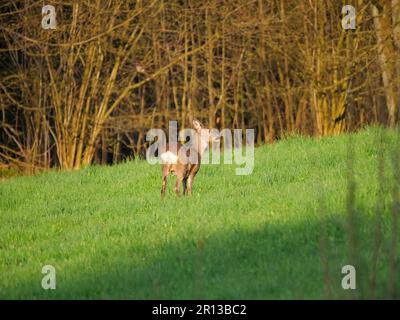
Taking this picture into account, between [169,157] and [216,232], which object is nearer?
[216,232]

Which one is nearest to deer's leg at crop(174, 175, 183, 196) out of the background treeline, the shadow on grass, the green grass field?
the green grass field

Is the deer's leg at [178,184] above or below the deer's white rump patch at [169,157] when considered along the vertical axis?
below

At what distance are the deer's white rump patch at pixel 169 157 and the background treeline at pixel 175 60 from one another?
20.8 feet

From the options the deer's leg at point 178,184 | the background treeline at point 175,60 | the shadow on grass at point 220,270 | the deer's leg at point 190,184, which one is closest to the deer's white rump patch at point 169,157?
the deer's leg at point 178,184

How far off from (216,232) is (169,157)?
9.47ft

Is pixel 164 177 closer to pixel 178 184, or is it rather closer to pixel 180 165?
pixel 178 184

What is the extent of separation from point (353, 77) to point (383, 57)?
4.96ft

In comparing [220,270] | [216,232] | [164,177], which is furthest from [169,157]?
[220,270]

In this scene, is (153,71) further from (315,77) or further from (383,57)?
(383,57)

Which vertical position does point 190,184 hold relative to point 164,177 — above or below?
below

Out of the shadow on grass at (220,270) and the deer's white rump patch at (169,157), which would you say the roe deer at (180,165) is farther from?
the shadow on grass at (220,270)

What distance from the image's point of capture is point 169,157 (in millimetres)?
12820

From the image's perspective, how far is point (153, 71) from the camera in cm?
2223

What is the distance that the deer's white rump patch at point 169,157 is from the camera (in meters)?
12.8
